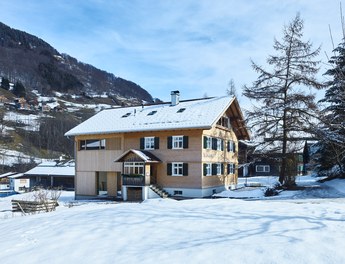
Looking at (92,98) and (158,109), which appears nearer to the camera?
(158,109)

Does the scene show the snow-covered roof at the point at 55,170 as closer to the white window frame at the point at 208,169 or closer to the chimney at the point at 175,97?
the chimney at the point at 175,97

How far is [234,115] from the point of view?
115 ft

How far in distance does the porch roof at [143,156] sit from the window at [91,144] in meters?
3.24

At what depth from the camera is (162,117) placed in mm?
31031

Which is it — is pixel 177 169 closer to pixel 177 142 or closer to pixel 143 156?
pixel 177 142

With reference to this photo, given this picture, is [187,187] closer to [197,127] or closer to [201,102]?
[197,127]

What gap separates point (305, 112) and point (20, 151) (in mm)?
73210

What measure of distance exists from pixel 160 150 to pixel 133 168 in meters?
2.69

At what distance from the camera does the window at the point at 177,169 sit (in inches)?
1134

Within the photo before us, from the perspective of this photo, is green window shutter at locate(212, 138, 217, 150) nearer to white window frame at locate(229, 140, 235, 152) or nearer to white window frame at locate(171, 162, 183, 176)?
white window frame at locate(171, 162, 183, 176)

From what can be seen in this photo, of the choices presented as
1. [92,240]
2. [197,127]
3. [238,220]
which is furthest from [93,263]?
[197,127]

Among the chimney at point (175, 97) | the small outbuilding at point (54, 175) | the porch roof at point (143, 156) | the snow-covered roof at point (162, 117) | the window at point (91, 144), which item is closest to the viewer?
the porch roof at point (143, 156)

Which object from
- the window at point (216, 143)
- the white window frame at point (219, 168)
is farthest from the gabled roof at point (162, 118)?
the white window frame at point (219, 168)

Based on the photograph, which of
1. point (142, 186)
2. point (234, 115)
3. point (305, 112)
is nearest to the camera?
point (305, 112)
